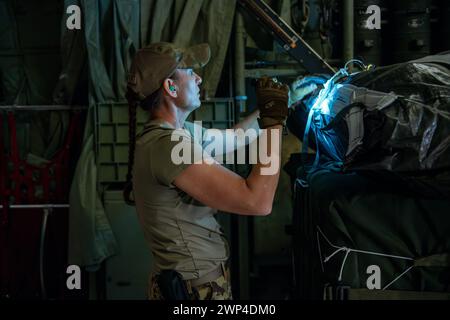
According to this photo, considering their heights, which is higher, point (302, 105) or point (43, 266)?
point (302, 105)

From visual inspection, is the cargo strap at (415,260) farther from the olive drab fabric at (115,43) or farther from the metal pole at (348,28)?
the metal pole at (348,28)

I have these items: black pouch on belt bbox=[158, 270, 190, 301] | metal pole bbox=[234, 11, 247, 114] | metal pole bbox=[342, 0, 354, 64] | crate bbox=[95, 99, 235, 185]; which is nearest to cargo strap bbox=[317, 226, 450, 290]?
black pouch on belt bbox=[158, 270, 190, 301]

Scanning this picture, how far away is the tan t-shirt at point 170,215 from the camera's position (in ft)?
5.96

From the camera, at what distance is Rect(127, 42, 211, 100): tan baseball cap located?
194 cm

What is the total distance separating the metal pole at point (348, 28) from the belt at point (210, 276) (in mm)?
2265

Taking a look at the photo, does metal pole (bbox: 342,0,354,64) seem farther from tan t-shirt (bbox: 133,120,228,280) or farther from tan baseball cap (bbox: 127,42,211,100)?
tan t-shirt (bbox: 133,120,228,280)

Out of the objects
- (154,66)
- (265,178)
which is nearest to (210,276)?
(265,178)

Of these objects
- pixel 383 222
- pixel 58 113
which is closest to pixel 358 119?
pixel 383 222

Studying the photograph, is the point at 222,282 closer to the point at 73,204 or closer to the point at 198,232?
the point at 198,232

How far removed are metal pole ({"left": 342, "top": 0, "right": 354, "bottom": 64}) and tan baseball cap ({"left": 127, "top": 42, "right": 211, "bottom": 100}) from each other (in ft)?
6.28

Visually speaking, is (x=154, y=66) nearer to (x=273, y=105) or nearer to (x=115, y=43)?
(x=273, y=105)

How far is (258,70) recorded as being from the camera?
11.6ft

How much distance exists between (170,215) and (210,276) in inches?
12.7

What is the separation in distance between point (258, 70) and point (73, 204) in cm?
182
